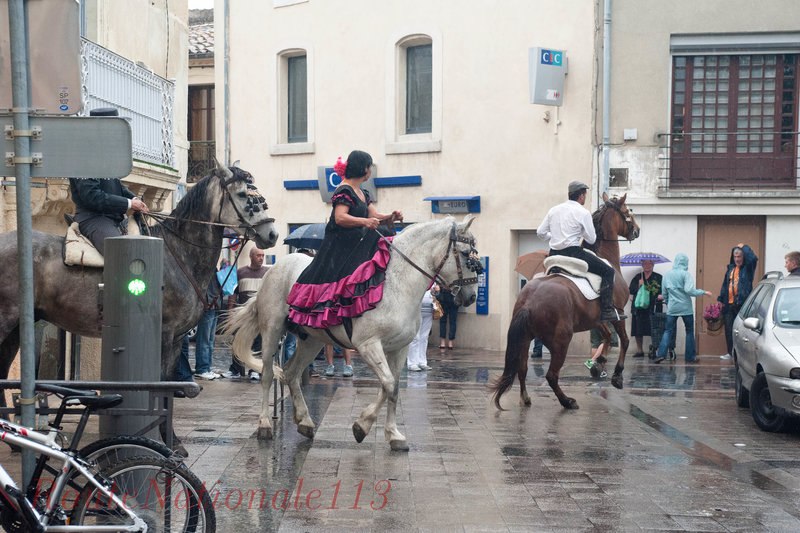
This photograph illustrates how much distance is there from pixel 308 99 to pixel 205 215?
15.2 m

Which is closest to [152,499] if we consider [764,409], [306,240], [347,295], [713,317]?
[347,295]

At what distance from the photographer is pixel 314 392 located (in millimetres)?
12289

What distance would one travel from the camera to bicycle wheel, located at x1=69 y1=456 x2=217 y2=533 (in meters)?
4.39

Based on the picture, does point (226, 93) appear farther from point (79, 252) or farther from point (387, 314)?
point (387, 314)

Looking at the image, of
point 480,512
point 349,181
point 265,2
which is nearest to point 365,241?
point 349,181

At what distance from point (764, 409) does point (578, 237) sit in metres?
3.03

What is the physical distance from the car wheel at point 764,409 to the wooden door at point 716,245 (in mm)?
9137

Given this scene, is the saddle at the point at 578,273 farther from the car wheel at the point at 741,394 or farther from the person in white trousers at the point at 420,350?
the person in white trousers at the point at 420,350

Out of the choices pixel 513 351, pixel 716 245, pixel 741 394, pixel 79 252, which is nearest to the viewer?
pixel 79 252

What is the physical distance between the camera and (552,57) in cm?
1944

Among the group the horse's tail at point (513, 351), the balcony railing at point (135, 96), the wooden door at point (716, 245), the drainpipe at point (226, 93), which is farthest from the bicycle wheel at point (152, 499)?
the drainpipe at point (226, 93)

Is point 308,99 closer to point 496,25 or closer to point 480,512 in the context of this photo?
point 496,25

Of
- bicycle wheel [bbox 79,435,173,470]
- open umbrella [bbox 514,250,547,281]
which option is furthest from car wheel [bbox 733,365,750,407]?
bicycle wheel [bbox 79,435,173,470]

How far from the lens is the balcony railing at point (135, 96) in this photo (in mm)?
11359
